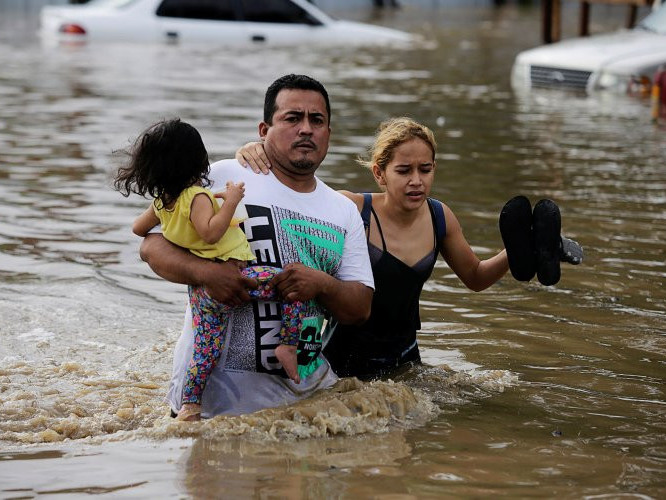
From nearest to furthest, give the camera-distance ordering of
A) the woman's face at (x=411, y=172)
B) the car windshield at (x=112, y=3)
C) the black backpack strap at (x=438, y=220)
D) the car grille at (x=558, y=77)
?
the woman's face at (x=411, y=172), the black backpack strap at (x=438, y=220), the car grille at (x=558, y=77), the car windshield at (x=112, y=3)

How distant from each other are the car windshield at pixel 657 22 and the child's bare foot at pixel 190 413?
13.7 meters

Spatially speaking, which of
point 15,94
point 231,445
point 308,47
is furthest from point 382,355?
point 308,47

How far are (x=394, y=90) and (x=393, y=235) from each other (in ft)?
42.4

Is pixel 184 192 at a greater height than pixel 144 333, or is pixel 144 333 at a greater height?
pixel 184 192

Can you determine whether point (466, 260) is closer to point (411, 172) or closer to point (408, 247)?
point (408, 247)

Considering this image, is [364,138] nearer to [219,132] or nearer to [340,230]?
[219,132]

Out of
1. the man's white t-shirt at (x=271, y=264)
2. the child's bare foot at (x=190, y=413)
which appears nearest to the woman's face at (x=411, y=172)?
the man's white t-shirt at (x=271, y=264)

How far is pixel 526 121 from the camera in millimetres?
15945

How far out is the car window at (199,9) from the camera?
23641 mm

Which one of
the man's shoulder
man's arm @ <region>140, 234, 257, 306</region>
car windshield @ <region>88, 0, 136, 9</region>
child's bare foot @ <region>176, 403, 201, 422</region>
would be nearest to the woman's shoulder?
the man's shoulder

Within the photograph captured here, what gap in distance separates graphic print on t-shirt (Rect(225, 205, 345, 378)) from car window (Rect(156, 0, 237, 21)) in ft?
61.3

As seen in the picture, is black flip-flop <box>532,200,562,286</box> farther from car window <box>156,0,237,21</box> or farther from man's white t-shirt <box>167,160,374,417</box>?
car window <box>156,0,237,21</box>

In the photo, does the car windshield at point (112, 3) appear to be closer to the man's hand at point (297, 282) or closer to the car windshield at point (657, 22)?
the car windshield at point (657, 22)

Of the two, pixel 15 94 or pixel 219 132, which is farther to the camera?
pixel 15 94
